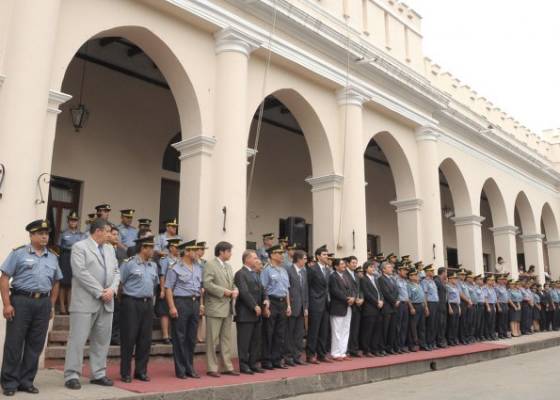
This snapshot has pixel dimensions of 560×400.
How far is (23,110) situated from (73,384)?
3.54 m

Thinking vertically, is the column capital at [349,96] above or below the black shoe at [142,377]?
above

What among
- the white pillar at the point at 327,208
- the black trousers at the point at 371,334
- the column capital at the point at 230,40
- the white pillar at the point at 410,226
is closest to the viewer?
the black trousers at the point at 371,334

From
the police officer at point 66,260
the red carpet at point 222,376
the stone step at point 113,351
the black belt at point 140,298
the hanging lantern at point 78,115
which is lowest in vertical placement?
the red carpet at point 222,376

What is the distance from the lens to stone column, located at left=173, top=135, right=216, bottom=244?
9.41 m

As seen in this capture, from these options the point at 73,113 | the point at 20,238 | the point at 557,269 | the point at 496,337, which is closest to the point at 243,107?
the point at 73,113

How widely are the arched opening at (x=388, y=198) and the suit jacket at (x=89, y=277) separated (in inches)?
401

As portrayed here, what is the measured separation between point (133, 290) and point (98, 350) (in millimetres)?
760

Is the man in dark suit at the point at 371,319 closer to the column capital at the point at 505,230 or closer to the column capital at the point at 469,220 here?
the column capital at the point at 469,220

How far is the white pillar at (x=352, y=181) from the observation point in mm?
12148

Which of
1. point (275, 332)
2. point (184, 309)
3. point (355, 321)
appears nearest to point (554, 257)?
point (355, 321)

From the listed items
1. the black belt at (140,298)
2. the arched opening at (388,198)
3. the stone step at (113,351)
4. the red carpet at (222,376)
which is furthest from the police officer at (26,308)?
the arched opening at (388,198)

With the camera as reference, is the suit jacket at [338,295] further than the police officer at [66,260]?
Yes

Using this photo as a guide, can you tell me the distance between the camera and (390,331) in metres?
10.1

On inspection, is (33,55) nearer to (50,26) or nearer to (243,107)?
(50,26)
